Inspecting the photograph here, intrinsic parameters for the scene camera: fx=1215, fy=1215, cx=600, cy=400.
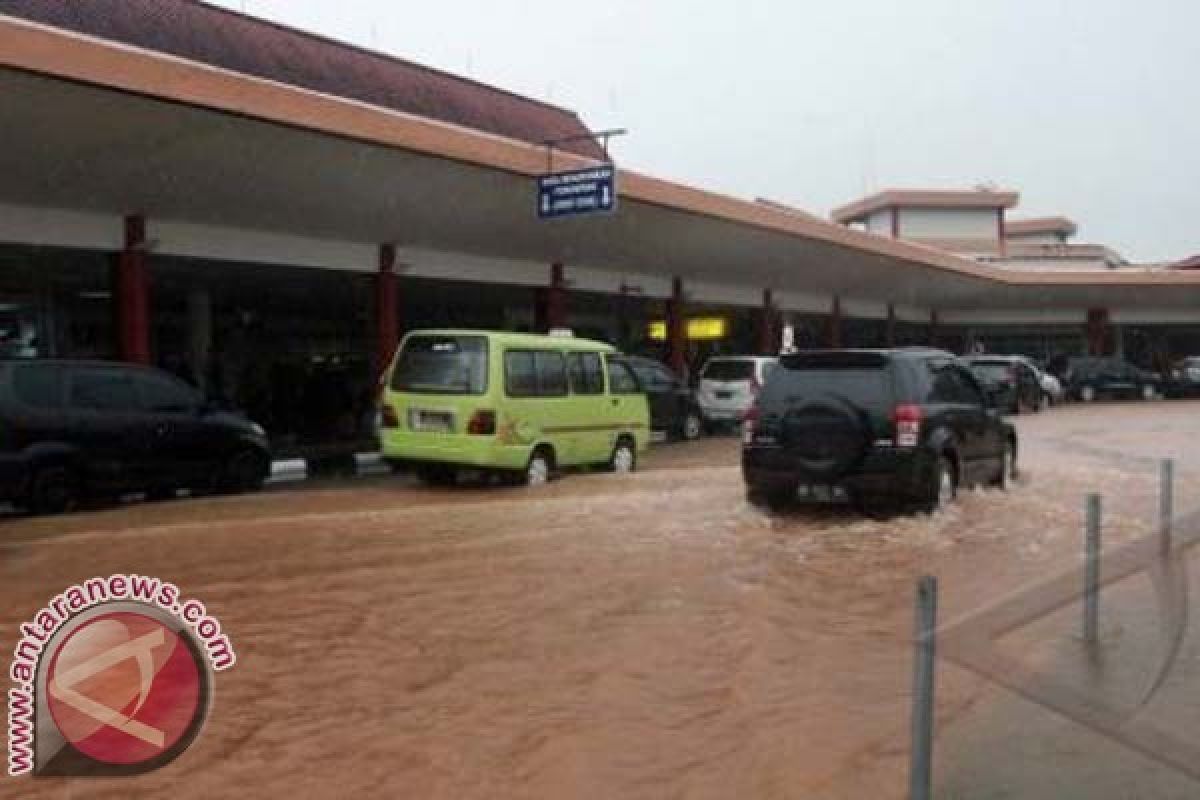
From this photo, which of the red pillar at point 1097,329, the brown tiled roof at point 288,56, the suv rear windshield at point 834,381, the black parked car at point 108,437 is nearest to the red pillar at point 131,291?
the black parked car at point 108,437

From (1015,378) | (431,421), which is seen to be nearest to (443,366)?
(431,421)

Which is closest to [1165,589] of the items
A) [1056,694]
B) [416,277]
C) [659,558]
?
[1056,694]

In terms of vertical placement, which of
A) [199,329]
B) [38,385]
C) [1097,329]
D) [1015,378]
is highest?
[1097,329]

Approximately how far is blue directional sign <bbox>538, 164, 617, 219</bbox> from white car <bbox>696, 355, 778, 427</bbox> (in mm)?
7622

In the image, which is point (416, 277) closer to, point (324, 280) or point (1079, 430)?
point (324, 280)

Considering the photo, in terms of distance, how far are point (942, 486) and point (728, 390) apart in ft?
45.5

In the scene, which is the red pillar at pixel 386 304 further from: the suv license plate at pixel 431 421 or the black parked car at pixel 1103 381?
the black parked car at pixel 1103 381

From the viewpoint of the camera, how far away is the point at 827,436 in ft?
36.1

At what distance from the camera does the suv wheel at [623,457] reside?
1629cm

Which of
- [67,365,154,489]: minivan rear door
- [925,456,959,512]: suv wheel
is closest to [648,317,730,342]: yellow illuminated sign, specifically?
[67,365,154,489]: minivan rear door

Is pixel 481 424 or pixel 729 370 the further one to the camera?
pixel 729 370

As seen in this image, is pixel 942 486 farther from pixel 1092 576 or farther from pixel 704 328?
pixel 704 328

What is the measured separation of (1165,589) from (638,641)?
10.3 feet

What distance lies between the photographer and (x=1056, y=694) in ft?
17.5
